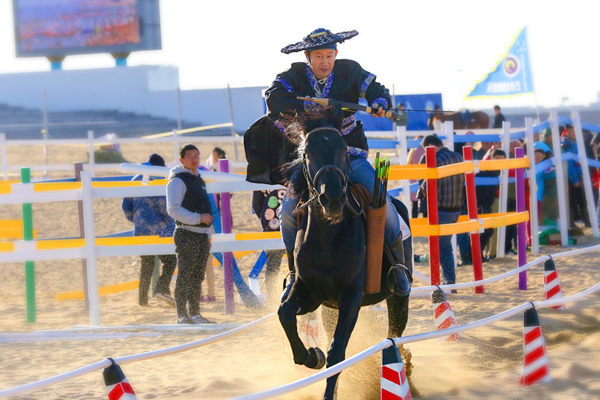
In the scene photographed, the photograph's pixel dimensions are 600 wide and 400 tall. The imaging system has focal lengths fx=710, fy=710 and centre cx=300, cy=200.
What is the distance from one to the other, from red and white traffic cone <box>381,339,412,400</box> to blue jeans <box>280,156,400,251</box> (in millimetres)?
1001

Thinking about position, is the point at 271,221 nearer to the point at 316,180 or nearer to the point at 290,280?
the point at 290,280

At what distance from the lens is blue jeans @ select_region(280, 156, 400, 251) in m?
4.52

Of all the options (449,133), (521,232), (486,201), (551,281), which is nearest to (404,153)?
(449,133)

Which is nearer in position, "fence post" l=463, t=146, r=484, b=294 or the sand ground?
the sand ground

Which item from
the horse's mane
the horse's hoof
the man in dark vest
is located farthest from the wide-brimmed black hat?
the man in dark vest

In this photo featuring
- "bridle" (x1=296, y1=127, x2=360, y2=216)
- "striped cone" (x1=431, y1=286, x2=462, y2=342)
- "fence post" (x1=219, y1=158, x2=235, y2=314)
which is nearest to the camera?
"bridle" (x1=296, y1=127, x2=360, y2=216)

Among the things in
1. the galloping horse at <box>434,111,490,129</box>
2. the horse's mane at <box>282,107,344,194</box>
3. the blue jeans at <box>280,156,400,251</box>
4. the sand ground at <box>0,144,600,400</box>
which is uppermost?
the galloping horse at <box>434,111,490,129</box>

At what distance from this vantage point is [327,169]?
12.9 ft

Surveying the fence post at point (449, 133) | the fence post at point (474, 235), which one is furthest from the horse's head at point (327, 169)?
the fence post at point (449, 133)

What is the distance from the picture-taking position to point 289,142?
4895mm

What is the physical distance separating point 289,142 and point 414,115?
14.3 m

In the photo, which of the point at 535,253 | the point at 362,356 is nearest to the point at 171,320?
the point at 362,356

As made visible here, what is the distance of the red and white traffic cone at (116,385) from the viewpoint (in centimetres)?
353

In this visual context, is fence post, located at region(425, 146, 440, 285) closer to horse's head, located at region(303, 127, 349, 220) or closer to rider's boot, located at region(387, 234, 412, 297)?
rider's boot, located at region(387, 234, 412, 297)
